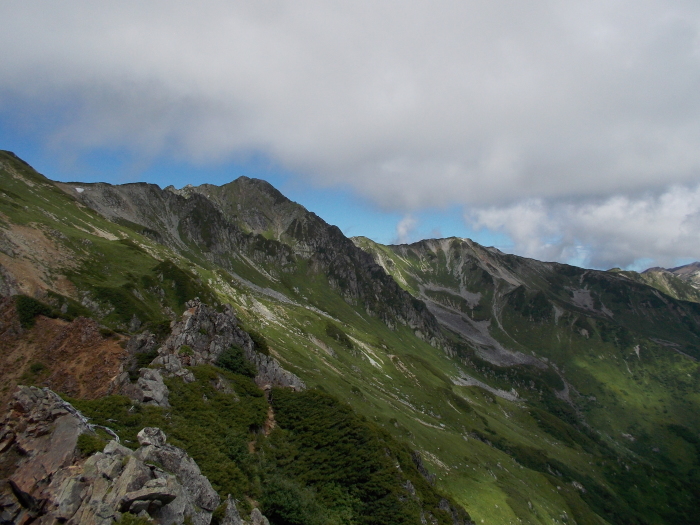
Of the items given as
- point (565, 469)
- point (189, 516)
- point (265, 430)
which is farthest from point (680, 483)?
point (189, 516)

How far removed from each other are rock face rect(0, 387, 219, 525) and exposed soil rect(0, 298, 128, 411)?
54.8 feet

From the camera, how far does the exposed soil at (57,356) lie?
41500 mm

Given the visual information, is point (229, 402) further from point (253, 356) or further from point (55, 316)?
point (55, 316)

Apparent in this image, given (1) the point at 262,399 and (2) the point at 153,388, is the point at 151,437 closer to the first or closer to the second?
(2) the point at 153,388

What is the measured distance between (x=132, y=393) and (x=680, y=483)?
840ft

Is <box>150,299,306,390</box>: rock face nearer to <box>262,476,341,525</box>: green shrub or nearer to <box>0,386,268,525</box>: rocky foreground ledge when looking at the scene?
<box>262,476,341,525</box>: green shrub

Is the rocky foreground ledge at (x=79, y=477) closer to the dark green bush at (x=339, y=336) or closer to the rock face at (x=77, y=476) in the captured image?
the rock face at (x=77, y=476)

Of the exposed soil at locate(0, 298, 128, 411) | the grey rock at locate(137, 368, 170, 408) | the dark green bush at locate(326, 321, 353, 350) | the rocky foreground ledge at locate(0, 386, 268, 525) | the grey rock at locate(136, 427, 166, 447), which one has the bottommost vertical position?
the exposed soil at locate(0, 298, 128, 411)

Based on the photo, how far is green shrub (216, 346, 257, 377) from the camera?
1848 inches

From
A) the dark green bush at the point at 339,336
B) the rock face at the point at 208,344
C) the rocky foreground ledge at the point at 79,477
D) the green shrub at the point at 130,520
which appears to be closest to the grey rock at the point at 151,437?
the rocky foreground ledge at the point at 79,477

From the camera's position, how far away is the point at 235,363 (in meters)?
47.5

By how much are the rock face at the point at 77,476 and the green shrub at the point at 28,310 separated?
39.0m

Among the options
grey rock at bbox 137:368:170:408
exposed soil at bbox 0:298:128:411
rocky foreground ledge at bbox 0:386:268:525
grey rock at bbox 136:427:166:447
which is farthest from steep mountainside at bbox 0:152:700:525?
rocky foreground ledge at bbox 0:386:268:525

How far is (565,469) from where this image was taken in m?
151
